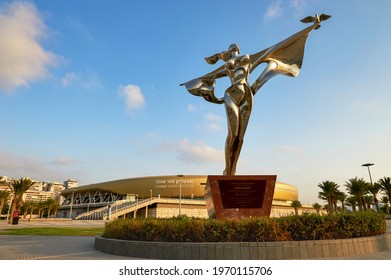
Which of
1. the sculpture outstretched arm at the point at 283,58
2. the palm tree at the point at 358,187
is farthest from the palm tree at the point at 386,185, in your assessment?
the sculpture outstretched arm at the point at 283,58

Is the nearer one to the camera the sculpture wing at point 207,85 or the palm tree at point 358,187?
the sculpture wing at point 207,85

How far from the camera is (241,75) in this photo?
1349 centimetres

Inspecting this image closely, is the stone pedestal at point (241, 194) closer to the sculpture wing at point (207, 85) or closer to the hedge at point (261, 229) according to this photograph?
the hedge at point (261, 229)

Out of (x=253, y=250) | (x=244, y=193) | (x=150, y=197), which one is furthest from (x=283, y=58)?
(x=150, y=197)

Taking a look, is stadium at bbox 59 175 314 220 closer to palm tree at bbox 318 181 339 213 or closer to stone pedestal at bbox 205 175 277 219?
palm tree at bbox 318 181 339 213

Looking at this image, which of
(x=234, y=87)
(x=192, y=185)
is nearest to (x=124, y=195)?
(x=192, y=185)

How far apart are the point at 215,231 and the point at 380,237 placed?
5.51 meters

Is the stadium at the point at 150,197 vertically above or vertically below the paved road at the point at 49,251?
above

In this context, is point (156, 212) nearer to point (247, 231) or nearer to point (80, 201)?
point (80, 201)

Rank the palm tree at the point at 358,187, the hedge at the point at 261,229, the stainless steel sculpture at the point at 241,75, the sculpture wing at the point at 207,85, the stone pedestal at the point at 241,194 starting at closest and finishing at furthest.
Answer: the hedge at the point at 261,229
the stone pedestal at the point at 241,194
the stainless steel sculpture at the point at 241,75
the sculpture wing at the point at 207,85
the palm tree at the point at 358,187

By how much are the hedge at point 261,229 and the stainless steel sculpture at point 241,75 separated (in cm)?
483

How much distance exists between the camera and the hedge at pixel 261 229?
863cm

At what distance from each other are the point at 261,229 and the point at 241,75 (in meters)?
7.54

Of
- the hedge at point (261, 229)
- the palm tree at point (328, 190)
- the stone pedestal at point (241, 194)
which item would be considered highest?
the palm tree at point (328, 190)
